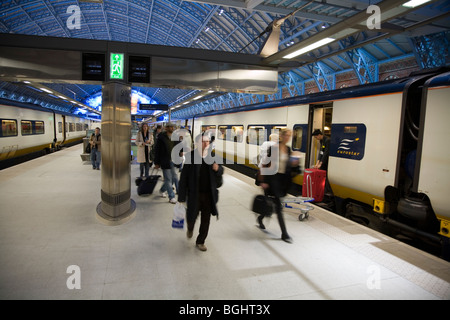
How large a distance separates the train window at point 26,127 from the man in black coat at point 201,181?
43.6 feet

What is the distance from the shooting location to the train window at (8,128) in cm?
1148

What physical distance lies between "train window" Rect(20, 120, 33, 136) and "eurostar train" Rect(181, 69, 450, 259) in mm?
13283

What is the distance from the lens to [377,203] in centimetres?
541

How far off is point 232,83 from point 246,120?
20.2 ft

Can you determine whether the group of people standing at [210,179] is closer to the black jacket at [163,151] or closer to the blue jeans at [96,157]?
the black jacket at [163,151]

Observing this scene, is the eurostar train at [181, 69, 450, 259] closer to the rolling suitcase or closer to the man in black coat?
the man in black coat

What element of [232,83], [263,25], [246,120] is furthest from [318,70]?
[232,83]

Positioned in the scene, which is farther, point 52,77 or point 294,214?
point 294,214

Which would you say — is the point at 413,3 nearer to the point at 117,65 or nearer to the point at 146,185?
the point at 117,65

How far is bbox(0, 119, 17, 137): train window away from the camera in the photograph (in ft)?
37.7

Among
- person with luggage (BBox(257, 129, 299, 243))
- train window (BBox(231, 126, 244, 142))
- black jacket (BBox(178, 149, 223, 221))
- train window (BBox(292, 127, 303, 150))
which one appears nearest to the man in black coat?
black jacket (BBox(178, 149, 223, 221))

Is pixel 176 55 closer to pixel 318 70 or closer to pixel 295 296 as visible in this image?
pixel 295 296

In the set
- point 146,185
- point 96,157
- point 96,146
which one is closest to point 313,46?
point 146,185

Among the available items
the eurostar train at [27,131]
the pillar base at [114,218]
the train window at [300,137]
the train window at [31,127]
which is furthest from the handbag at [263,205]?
the train window at [31,127]
